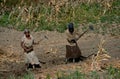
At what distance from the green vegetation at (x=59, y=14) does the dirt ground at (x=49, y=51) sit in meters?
0.74

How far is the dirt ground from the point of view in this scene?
1182 centimetres

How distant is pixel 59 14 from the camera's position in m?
19.5

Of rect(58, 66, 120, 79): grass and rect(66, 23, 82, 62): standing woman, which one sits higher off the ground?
rect(66, 23, 82, 62): standing woman

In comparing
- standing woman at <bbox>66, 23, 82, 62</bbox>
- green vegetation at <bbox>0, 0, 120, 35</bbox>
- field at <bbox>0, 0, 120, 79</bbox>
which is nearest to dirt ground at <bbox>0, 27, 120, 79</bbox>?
field at <bbox>0, 0, 120, 79</bbox>

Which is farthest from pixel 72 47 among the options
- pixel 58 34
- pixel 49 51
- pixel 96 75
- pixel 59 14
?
pixel 59 14

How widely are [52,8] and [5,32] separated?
2798mm

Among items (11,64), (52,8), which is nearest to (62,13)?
(52,8)

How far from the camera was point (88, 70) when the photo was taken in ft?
36.6

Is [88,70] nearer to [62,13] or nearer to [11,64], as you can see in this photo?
[11,64]

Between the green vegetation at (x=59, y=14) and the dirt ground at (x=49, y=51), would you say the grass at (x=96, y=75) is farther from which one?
the green vegetation at (x=59, y=14)

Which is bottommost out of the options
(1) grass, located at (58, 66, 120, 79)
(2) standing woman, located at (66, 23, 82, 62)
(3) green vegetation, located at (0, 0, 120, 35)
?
(1) grass, located at (58, 66, 120, 79)

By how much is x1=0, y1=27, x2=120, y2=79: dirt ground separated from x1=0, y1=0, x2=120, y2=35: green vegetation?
2.43 feet

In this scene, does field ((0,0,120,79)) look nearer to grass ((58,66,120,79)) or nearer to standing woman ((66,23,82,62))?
grass ((58,66,120,79))

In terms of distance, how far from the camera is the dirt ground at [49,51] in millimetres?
11823
